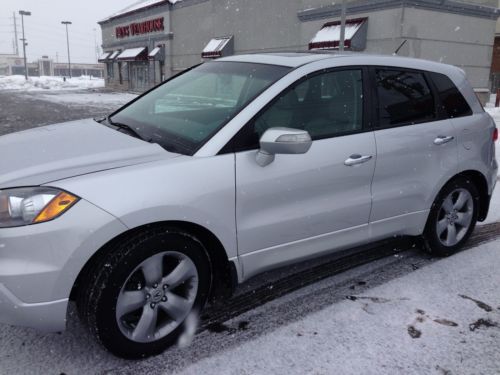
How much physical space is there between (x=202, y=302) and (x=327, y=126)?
1422 millimetres

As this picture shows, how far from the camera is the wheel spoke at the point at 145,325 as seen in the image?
2.50 m

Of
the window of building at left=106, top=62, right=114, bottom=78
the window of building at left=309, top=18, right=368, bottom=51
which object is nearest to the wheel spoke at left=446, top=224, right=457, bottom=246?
the window of building at left=309, top=18, right=368, bottom=51

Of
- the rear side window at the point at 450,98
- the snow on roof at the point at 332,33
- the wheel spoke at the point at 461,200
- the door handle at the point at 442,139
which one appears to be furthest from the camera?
the snow on roof at the point at 332,33

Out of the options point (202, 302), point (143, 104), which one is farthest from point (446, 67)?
point (202, 302)

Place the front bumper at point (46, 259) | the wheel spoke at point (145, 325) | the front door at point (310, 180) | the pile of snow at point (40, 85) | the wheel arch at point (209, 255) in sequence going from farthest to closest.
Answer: the pile of snow at point (40, 85), the front door at point (310, 180), the wheel spoke at point (145, 325), the wheel arch at point (209, 255), the front bumper at point (46, 259)

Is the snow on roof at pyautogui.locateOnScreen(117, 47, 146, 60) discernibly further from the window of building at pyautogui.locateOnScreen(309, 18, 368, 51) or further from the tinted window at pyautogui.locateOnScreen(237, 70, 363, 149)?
the tinted window at pyautogui.locateOnScreen(237, 70, 363, 149)

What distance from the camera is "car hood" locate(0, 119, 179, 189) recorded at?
2346 mm

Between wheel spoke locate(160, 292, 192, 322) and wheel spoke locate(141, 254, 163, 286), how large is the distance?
16 cm

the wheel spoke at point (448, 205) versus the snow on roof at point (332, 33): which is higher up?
the snow on roof at point (332, 33)

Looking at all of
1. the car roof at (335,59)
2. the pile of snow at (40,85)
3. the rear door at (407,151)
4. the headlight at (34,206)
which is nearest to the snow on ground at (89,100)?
the pile of snow at (40,85)

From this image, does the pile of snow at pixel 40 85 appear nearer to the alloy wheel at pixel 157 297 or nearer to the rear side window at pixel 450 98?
the rear side window at pixel 450 98

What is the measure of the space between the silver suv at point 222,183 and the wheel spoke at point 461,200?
0.03 metres

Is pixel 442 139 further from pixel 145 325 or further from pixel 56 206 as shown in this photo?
pixel 56 206

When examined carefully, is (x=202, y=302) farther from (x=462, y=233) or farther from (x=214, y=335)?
(x=462, y=233)
